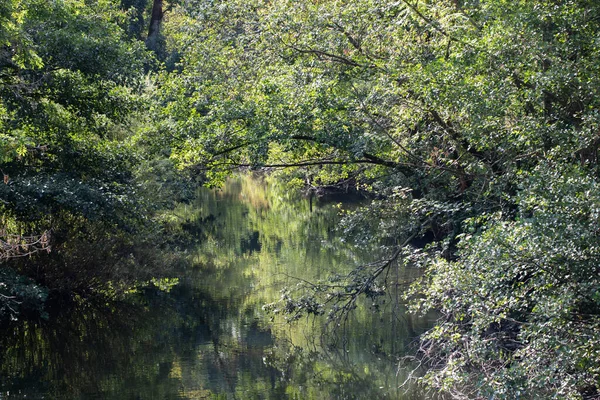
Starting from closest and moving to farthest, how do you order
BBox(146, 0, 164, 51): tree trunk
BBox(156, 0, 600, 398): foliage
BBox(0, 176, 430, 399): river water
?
BBox(156, 0, 600, 398): foliage, BBox(0, 176, 430, 399): river water, BBox(146, 0, 164, 51): tree trunk

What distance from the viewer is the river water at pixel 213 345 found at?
1036 centimetres

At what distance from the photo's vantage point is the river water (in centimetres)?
1036

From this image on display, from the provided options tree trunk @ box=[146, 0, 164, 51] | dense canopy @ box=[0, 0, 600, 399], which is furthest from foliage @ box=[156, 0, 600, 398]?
tree trunk @ box=[146, 0, 164, 51]

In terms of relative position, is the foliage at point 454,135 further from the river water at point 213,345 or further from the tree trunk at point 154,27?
the tree trunk at point 154,27

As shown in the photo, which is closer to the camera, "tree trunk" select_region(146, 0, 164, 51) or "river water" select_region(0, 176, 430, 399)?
"river water" select_region(0, 176, 430, 399)

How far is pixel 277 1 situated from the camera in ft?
40.4

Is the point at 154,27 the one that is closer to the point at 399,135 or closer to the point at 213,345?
the point at 213,345

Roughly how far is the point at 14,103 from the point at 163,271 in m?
5.54

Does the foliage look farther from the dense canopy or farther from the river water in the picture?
the river water

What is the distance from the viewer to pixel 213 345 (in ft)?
40.7

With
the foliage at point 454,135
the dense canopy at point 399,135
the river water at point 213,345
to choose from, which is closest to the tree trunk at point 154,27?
the river water at point 213,345

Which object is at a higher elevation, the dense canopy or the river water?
the dense canopy

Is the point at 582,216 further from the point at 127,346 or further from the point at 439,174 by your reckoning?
the point at 127,346

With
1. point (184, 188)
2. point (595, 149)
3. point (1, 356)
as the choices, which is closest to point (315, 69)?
point (184, 188)
